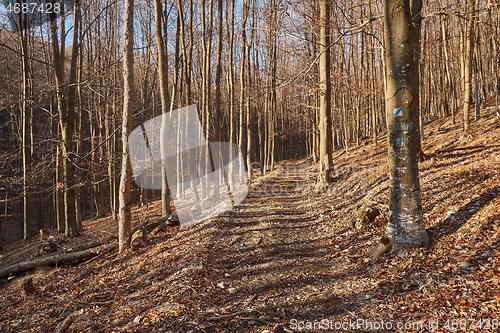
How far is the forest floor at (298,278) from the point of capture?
377 centimetres

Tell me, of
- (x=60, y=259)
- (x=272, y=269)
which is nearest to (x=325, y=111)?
→ (x=272, y=269)

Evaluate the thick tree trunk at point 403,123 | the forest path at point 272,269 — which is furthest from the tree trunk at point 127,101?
the thick tree trunk at point 403,123

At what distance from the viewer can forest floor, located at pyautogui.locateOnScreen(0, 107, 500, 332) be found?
12.4 feet

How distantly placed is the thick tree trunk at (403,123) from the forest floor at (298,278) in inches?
15.9

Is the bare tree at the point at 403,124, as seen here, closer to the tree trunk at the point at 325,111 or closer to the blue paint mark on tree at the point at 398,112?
the blue paint mark on tree at the point at 398,112

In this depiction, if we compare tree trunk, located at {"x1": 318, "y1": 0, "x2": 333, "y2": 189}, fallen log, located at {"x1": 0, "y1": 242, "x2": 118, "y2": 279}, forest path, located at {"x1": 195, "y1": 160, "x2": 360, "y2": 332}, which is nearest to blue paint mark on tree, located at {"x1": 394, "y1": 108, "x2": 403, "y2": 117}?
forest path, located at {"x1": 195, "y1": 160, "x2": 360, "y2": 332}

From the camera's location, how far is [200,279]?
5199mm

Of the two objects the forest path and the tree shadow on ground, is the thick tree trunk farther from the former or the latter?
the forest path

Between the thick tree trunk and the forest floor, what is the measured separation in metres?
0.40

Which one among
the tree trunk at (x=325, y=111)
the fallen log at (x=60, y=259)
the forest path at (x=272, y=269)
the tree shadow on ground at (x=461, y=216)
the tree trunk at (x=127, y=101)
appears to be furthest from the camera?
the tree trunk at (x=325, y=111)

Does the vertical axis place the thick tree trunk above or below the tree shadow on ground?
above

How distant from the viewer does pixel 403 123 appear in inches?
202

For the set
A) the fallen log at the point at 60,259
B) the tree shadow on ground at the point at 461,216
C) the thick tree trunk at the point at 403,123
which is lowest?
the fallen log at the point at 60,259

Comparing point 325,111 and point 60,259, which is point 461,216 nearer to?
point 325,111
